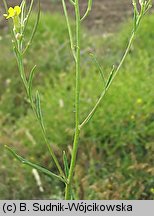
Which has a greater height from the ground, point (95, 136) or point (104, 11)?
point (104, 11)

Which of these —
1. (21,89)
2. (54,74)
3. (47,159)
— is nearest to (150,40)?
(54,74)

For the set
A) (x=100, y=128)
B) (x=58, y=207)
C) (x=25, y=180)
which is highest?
(x=58, y=207)

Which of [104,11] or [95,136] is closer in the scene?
[95,136]

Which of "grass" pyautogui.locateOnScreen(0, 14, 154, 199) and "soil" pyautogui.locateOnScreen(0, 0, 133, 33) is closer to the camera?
"grass" pyautogui.locateOnScreen(0, 14, 154, 199)

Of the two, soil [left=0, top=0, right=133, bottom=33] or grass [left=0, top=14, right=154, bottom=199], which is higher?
soil [left=0, top=0, right=133, bottom=33]

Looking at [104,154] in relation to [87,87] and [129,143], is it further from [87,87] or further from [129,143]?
[87,87]

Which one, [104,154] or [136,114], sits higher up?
[136,114]

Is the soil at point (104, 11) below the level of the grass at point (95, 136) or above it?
above

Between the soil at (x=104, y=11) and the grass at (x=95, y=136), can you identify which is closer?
the grass at (x=95, y=136)
